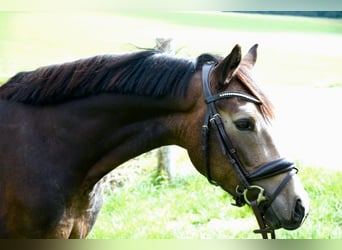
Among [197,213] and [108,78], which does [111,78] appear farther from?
[197,213]

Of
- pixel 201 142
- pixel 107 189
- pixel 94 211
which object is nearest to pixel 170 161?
pixel 107 189

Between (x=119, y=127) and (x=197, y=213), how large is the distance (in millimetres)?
2181

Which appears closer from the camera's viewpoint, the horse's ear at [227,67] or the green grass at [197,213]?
the horse's ear at [227,67]

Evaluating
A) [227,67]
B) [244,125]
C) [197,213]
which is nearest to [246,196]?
[244,125]

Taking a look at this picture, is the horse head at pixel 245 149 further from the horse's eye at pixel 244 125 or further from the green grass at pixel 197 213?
the green grass at pixel 197 213

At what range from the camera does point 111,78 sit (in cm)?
201

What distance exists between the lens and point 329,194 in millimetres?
3980

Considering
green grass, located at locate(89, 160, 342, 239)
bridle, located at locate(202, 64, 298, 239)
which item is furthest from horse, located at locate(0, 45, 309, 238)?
green grass, located at locate(89, 160, 342, 239)

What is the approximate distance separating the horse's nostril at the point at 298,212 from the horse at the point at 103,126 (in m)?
0.10

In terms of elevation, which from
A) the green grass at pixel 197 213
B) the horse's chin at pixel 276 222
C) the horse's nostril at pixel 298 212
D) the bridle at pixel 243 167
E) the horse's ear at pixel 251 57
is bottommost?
the green grass at pixel 197 213

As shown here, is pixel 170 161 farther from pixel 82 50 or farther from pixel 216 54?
pixel 216 54

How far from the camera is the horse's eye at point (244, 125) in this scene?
178 centimetres

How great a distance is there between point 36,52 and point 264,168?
2.45 meters

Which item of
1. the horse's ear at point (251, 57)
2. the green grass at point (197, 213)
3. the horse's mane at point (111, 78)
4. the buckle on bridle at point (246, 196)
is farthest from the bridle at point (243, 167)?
the green grass at point (197, 213)
